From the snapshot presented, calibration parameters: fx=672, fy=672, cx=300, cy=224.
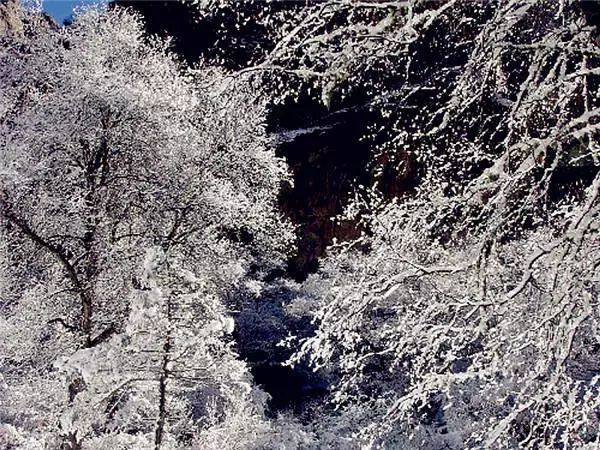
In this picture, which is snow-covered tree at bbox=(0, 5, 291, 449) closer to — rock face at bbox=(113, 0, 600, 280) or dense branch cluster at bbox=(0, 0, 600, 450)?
dense branch cluster at bbox=(0, 0, 600, 450)

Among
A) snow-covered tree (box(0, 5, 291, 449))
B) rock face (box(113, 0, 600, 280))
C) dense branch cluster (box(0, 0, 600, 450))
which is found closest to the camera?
dense branch cluster (box(0, 0, 600, 450))

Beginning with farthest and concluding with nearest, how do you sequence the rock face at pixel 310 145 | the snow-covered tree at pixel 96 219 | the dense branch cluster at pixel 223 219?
the rock face at pixel 310 145 < the snow-covered tree at pixel 96 219 < the dense branch cluster at pixel 223 219

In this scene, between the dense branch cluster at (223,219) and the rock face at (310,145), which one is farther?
the rock face at (310,145)

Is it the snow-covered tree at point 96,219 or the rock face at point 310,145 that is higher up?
the rock face at point 310,145

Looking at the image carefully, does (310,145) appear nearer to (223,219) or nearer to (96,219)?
(223,219)

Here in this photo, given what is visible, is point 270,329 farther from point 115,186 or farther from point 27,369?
point 115,186

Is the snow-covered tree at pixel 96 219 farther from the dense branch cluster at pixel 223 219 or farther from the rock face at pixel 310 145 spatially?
the rock face at pixel 310 145

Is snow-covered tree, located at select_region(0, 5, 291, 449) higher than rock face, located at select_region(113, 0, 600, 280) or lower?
lower

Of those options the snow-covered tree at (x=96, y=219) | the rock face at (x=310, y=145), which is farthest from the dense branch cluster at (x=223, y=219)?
the rock face at (x=310, y=145)

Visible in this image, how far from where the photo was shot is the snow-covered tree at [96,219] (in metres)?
6.30

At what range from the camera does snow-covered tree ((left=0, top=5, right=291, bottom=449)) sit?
6.30 meters

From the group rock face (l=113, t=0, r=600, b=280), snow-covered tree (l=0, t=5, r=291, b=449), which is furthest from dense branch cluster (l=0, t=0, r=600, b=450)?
rock face (l=113, t=0, r=600, b=280)

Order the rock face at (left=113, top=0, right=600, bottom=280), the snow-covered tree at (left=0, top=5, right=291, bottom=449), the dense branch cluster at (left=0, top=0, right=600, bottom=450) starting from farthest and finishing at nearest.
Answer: the rock face at (left=113, top=0, right=600, bottom=280)
the snow-covered tree at (left=0, top=5, right=291, bottom=449)
the dense branch cluster at (left=0, top=0, right=600, bottom=450)

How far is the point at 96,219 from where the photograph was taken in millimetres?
6969
